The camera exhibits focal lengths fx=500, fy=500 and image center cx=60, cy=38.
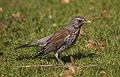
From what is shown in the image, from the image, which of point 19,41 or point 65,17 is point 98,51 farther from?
point 65,17

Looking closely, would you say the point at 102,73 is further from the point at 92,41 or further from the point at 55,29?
the point at 55,29

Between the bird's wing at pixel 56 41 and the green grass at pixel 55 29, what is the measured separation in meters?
0.32

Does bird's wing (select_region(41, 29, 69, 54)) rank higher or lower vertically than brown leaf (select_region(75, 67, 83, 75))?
higher

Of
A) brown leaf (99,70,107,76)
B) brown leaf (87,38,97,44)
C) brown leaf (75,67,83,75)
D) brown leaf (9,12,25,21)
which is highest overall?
brown leaf (9,12,25,21)

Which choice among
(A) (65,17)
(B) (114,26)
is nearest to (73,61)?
(B) (114,26)

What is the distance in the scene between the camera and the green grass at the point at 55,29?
9.88m

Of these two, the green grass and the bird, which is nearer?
the green grass

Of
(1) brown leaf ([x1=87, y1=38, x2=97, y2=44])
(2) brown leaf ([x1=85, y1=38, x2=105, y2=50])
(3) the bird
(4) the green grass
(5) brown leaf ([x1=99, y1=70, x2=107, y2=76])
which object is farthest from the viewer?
(1) brown leaf ([x1=87, y1=38, x2=97, y2=44])

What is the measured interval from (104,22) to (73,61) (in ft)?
12.9

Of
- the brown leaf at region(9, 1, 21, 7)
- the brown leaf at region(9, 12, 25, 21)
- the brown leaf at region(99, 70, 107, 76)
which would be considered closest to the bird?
the brown leaf at region(99, 70, 107, 76)

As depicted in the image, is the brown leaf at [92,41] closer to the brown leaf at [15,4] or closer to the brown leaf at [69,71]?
the brown leaf at [69,71]

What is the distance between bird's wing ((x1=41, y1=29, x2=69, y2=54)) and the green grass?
0.32 metres

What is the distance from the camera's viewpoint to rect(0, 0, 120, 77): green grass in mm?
9883

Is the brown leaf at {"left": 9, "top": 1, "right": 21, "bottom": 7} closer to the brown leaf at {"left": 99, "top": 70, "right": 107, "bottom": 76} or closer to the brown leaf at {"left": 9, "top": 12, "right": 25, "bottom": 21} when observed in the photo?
the brown leaf at {"left": 9, "top": 12, "right": 25, "bottom": 21}
